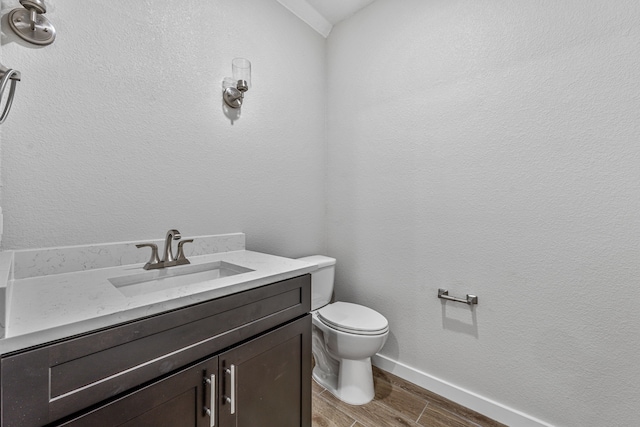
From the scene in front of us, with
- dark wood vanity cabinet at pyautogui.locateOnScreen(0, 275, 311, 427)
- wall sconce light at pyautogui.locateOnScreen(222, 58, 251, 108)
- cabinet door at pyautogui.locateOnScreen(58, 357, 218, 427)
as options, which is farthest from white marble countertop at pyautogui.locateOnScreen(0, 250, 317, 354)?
wall sconce light at pyautogui.locateOnScreen(222, 58, 251, 108)

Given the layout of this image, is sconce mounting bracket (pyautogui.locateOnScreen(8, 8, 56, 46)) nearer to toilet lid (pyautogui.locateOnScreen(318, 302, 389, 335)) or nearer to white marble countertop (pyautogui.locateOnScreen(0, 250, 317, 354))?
white marble countertop (pyautogui.locateOnScreen(0, 250, 317, 354))

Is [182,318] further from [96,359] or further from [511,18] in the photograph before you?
[511,18]

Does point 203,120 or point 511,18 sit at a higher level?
point 511,18

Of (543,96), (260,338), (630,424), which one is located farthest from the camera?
(543,96)

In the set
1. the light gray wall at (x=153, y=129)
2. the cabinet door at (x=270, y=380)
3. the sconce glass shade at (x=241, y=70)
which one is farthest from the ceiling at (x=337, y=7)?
the cabinet door at (x=270, y=380)

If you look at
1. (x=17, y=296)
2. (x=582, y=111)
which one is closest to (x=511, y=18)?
(x=582, y=111)

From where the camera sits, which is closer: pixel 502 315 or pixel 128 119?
pixel 128 119

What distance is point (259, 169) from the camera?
1.69m

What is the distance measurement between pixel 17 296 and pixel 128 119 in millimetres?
763

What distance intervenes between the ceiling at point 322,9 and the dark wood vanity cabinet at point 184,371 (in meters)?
1.82

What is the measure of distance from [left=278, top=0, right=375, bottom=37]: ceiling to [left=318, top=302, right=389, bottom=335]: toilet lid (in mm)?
1998

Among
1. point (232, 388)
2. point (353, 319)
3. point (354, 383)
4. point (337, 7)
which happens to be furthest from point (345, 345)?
point (337, 7)

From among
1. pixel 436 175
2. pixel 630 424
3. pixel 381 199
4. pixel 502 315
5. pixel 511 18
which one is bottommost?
pixel 630 424

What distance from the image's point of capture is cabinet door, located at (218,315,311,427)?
34.7 inches
